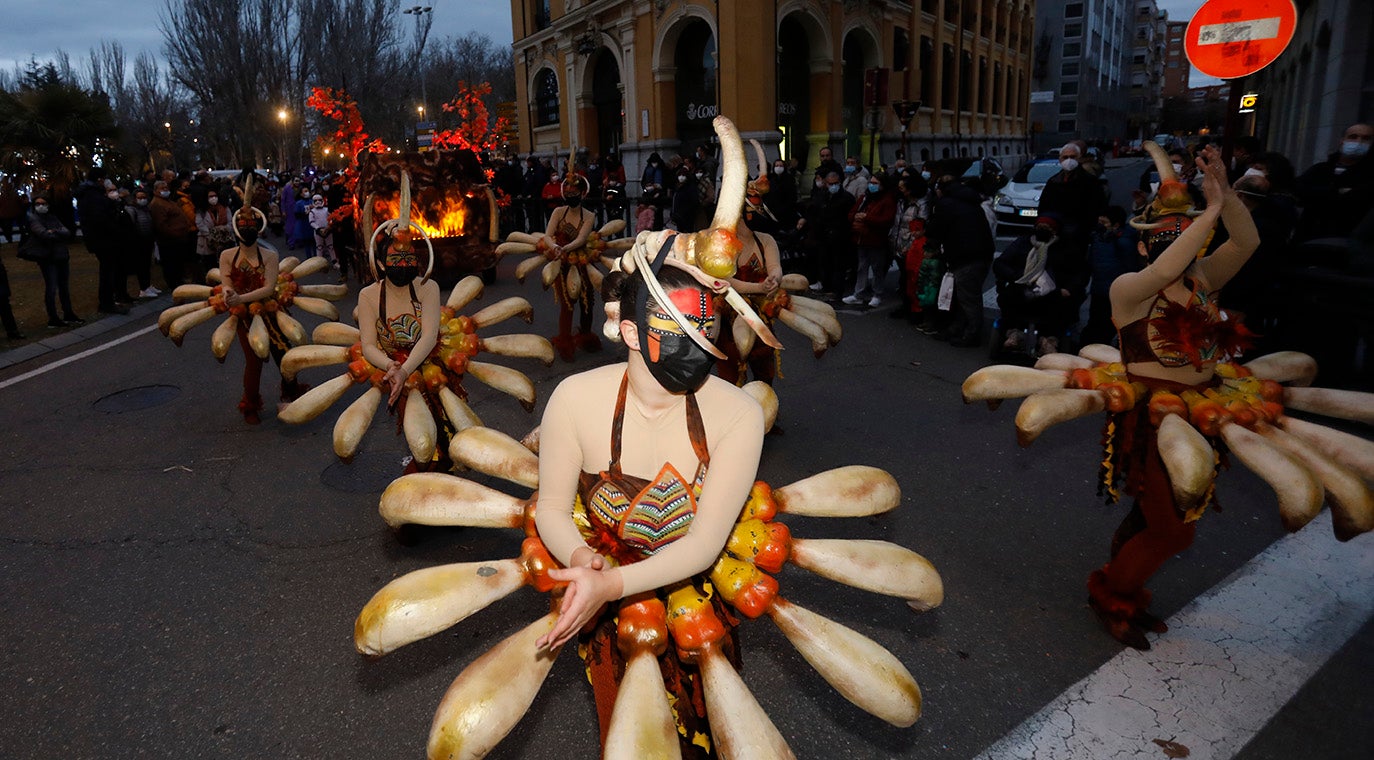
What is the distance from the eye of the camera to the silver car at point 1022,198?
1659 cm

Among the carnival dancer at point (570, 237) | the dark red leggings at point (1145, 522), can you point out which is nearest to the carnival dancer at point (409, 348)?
the dark red leggings at point (1145, 522)

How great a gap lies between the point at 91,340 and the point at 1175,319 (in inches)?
491

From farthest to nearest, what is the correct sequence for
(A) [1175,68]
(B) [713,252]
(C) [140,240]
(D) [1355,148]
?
(A) [1175,68] < (C) [140,240] < (D) [1355,148] < (B) [713,252]

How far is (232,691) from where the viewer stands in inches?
131

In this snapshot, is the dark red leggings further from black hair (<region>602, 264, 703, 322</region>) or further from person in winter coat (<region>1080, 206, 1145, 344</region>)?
person in winter coat (<region>1080, 206, 1145, 344</region>)

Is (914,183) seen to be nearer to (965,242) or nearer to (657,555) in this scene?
(965,242)

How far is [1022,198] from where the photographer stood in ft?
55.3

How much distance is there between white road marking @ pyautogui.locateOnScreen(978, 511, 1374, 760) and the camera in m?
2.90

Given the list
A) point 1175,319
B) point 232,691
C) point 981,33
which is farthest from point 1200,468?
point 981,33

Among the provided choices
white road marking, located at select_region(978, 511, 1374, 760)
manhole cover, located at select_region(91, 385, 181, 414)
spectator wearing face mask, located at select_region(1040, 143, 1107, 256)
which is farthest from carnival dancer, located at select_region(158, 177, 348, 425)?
spectator wearing face mask, located at select_region(1040, 143, 1107, 256)

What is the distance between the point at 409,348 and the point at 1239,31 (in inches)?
234

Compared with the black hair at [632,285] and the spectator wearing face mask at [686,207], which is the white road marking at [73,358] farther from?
the black hair at [632,285]

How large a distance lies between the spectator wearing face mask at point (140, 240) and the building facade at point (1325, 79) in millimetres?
17412

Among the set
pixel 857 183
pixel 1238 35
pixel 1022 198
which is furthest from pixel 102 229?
pixel 1022 198
